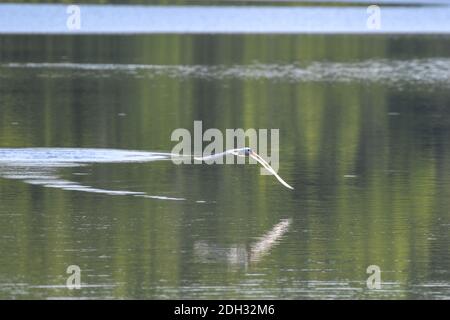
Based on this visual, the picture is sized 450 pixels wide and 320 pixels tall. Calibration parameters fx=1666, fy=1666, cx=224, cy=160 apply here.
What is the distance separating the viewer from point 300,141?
94.6 ft

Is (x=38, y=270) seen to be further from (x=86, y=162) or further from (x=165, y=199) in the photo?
(x=86, y=162)

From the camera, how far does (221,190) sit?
2264 cm

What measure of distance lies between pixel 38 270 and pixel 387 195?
6.73 m

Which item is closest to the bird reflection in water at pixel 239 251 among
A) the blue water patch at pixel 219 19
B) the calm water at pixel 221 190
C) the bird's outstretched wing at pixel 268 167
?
the calm water at pixel 221 190

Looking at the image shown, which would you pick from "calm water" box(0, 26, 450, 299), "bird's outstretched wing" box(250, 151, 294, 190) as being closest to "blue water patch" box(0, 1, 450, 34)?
"calm water" box(0, 26, 450, 299)

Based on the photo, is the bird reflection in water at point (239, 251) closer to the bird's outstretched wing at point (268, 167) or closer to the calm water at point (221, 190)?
the calm water at point (221, 190)

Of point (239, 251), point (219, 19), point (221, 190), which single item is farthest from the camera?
point (219, 19)

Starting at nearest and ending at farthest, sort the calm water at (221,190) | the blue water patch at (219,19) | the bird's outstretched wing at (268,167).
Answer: the calm water at (221,190) < the bird's outstretched wing at (268,167) < the blue water patch at (219,19)

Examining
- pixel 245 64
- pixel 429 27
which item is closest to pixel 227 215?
pixel 245 64

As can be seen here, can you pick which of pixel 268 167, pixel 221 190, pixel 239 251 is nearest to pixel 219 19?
pixel 268 167

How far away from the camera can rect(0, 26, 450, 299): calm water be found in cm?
1703

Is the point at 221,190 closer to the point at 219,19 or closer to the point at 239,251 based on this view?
the point at 239,251

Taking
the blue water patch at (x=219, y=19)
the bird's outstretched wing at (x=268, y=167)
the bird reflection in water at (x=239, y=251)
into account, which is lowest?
the bird reflection in water at (x=239, y=251)

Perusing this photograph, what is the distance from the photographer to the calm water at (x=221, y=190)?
17031mm
